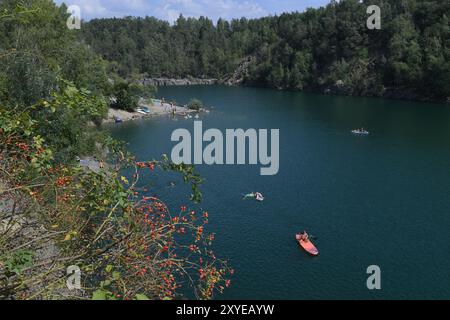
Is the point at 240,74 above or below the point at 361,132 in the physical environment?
above

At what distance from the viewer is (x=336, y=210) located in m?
41.4

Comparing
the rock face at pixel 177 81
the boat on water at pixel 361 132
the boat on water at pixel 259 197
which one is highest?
the rock face at pixel 177 81

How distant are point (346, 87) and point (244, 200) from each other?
342 feet

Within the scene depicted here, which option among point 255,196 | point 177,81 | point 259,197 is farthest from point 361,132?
point 177,81

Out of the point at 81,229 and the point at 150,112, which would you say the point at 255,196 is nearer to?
the point at 81,229

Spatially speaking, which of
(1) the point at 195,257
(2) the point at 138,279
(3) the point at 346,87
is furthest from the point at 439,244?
(3) the point at 346,87

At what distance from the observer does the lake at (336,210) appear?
96.3 ft

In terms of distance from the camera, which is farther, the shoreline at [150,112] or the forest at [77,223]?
the shoreline at [150,112]

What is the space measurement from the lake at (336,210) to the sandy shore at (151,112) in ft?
21.8

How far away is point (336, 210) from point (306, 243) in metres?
8.96

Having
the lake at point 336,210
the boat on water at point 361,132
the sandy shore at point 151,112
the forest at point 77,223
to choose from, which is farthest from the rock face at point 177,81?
the forest at point 77,223

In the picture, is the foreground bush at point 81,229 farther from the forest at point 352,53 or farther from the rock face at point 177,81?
the rock face at point 177,81

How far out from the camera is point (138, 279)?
770 centimetres
